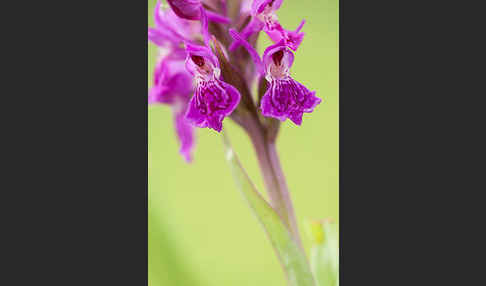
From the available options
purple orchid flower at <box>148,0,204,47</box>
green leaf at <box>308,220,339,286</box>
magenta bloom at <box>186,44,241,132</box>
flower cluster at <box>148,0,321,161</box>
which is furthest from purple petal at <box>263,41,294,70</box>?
green leaf at <box>308,220,339,286</box>

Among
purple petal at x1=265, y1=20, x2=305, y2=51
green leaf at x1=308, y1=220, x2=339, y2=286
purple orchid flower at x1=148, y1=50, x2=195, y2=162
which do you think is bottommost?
green leaf at x1=308, y1=220, x2=339, y2=286

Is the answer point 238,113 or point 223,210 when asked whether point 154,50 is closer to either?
point 238,113

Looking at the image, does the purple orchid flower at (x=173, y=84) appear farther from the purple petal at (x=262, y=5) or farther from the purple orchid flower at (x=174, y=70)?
the purple petal at (x=262, y=5)

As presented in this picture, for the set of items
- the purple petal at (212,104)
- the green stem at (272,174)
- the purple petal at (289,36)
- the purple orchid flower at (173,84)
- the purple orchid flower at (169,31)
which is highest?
the purple orchid flower at (169,31)

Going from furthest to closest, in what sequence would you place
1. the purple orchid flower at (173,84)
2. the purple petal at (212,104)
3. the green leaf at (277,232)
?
the purple orchid flower at (173,84), the green leaf at (277,232), the purple petal at (212,104)

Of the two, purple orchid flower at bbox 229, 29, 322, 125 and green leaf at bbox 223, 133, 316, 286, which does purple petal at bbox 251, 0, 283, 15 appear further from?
green leaf at bbox 223, 133, 316, 286

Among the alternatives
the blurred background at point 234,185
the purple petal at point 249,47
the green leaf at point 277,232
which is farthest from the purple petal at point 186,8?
the green leaf at point 277,232
